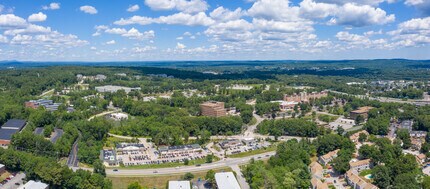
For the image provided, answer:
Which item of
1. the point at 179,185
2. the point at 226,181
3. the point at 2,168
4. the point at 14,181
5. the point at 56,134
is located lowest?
the point at 14,181

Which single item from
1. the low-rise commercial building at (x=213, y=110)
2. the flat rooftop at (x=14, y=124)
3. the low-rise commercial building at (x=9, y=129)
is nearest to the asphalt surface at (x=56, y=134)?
the low-rise commercial building at (x=9, y=129)

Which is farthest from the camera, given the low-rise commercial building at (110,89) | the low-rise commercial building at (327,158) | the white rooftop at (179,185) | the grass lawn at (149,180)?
the low-rise commercial building at (110,89)

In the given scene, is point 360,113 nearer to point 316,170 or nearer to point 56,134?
point 316,170

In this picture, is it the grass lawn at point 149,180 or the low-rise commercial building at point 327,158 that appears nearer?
the grass lawn at point 149,180

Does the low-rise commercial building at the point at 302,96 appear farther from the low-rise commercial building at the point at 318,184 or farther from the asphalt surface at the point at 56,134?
the low-rise commercial building at the point at 318,184

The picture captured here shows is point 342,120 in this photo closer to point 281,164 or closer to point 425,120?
point 425,120

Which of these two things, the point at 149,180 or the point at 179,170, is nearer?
the point at 149,180

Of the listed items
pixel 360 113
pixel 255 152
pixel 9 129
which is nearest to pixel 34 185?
pixel 9 129

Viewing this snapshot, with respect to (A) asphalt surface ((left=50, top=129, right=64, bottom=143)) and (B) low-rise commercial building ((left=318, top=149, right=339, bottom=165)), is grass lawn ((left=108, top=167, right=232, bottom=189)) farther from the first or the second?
(A) asphalt surface ((left=50, top=129, right=64, bottom=143))

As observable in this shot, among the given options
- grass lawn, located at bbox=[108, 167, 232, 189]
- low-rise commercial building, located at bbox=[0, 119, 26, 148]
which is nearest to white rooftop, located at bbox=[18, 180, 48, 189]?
grass lawn, located at bbox=[108, 167, 232, 189]
